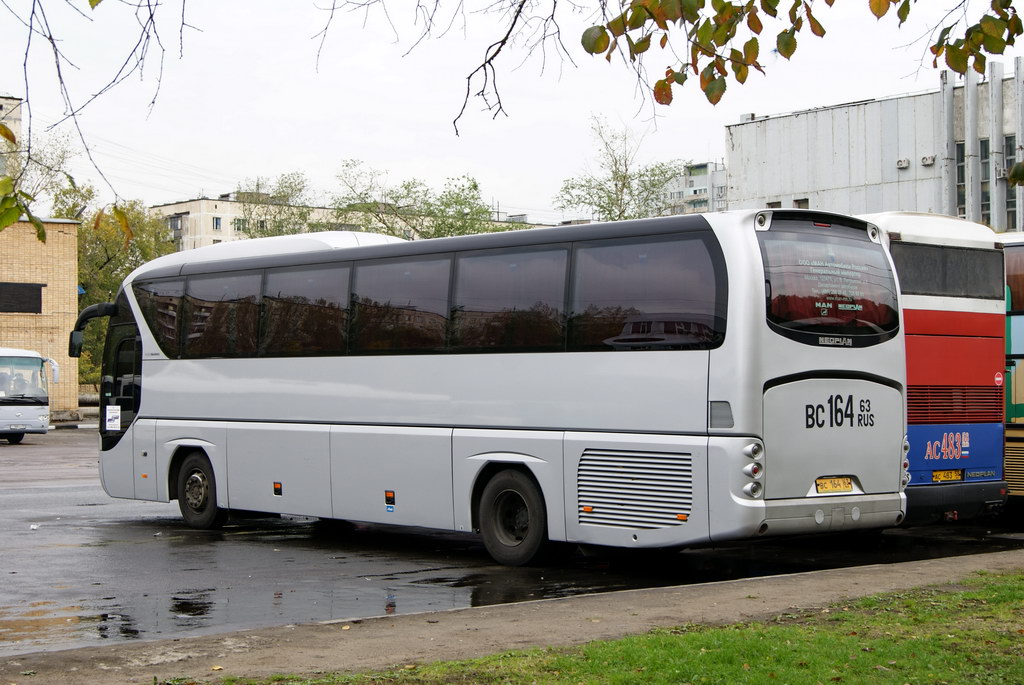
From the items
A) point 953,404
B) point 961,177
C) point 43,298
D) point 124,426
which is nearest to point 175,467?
point 124,426

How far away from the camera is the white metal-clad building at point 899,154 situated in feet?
158

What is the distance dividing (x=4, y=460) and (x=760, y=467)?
26.8 m

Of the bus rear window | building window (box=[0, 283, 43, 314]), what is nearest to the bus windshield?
building window (box=[0, 283, 43, 314])

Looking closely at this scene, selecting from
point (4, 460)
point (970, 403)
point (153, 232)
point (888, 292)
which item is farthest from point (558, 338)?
point (153, 232)

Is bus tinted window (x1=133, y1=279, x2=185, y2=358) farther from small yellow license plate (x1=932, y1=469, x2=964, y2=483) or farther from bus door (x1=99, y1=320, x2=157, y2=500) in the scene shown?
small yellow license plate (x1=932, y1=469, x2=964, y2=483)

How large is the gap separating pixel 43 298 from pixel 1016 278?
45639mm

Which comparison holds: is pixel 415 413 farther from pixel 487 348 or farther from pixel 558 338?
pixel 558 338

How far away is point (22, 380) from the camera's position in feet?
144

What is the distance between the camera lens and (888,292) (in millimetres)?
13227

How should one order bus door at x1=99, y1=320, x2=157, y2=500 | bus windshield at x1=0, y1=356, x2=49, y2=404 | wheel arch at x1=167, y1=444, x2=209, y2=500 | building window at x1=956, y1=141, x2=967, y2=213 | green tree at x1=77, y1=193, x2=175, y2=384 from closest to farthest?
wheel arch at x1=167, y1=444, x2=209, y2=500 < bus door at x1=99, y1=320, x2=157, y2=500 < bus windshield at x1=0, y1=356, x2=49, y2=404 < building window at x1=956, y1=141, x2=967, y2=213 < green tree at x1=77, y1=193, x2=175, y2=384

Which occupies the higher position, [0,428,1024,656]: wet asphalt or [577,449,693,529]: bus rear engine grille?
[577,449,693,529]: bus rear engine grille

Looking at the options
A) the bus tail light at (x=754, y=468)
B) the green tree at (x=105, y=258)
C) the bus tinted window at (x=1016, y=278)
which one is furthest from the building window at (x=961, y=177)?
the green tree at (x=105, y=258)

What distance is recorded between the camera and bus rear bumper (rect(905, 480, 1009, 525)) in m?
14.5

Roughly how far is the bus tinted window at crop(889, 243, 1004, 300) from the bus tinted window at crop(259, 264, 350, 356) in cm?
617
